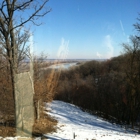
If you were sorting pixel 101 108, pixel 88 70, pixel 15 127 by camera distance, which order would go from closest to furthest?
pixel 15 127
pixel 101 108
pixel 88 70

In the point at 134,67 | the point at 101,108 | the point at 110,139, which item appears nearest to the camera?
the point at 110,139

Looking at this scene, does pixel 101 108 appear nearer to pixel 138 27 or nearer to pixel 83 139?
pixel 138 27

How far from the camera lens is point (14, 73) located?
7676mm

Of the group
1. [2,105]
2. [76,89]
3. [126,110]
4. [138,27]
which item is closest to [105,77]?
[76,89]

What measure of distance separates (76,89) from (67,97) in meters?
2.50

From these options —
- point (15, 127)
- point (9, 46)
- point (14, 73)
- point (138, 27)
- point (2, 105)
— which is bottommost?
point (15, 127)

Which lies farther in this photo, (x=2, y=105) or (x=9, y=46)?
(x=2, y=105)

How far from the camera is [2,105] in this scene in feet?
29.1

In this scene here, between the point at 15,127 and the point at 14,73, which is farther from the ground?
the point at 14,73

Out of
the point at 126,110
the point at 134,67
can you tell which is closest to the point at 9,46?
the point at 134,67

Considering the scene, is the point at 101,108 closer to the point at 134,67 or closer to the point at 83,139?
the point at 134,67

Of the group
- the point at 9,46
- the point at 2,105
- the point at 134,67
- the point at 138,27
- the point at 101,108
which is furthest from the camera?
the point at 101,108

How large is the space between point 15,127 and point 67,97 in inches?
1179

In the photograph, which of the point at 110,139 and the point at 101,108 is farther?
the point at 101,108
